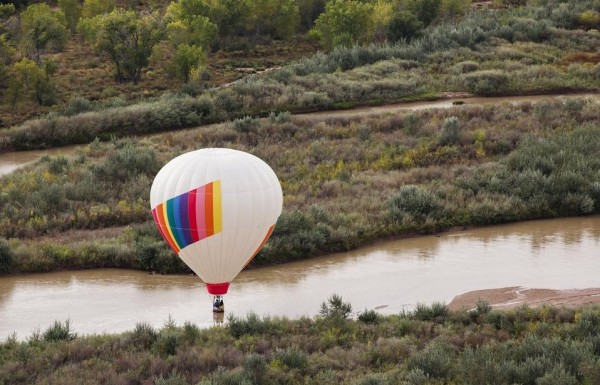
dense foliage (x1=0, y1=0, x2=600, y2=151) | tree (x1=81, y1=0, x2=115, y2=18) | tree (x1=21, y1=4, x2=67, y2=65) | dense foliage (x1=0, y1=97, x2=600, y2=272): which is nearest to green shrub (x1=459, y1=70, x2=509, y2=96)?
dense foliage (x1=0, y1=0, x2=600, y2=151)

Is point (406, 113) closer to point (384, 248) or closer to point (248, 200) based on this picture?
point (384, 248)

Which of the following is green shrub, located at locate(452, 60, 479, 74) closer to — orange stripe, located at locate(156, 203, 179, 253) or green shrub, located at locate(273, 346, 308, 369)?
orange stripe, located at locate(156, 203, 179, 253)

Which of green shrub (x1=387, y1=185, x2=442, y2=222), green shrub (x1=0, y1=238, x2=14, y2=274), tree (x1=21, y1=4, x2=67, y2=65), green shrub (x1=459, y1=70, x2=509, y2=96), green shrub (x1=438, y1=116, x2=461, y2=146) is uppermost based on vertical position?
Answer: tree (x1=21, y1=4, x2=67, y2=65)

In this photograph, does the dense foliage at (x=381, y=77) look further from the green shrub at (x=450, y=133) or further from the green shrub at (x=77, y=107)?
the green shrub at (x=450, y=133)

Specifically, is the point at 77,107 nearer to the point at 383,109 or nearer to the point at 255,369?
the point at 383,109

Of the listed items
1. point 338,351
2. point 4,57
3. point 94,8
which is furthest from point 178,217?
point 94,8
